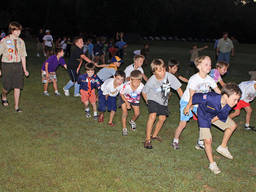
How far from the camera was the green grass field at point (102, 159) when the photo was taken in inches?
182

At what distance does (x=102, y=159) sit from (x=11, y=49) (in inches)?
153

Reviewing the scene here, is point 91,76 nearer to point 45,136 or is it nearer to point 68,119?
point 68,119

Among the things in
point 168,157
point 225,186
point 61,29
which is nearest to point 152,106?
point 168,157

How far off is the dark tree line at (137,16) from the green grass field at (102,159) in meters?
44.7

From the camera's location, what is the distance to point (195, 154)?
5.86 meters

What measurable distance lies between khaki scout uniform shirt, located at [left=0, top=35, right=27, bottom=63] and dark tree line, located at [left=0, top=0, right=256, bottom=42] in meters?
44.0

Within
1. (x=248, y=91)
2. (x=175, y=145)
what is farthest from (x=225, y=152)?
(x=248, y=91)

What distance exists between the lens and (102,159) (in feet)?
17.9

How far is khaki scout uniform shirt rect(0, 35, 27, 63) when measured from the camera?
7.30 metres

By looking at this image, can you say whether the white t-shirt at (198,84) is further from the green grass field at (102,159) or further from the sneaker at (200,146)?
the green grass field at (102,159)

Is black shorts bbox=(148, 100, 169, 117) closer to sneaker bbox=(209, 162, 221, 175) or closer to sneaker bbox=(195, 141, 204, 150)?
sneaker bbox=(195, 141, 204, 150)

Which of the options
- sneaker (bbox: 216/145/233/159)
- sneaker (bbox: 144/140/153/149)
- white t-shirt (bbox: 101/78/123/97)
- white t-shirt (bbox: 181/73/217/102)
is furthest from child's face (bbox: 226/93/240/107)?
white t-shirt (bbox: 101/78/123/97)

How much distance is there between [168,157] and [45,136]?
9.04 feet

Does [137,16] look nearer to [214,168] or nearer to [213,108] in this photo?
[213,108]
